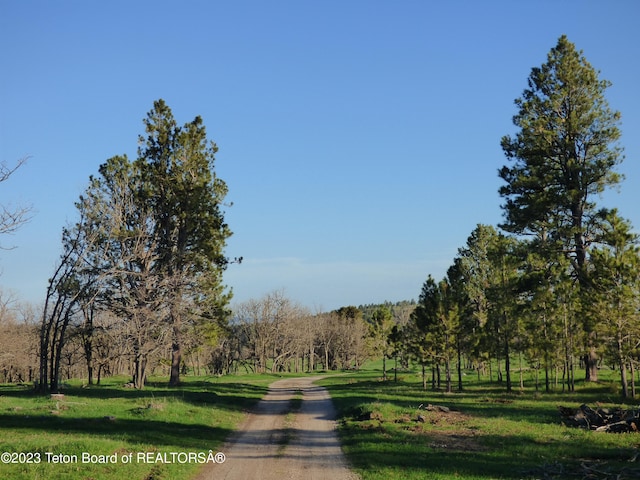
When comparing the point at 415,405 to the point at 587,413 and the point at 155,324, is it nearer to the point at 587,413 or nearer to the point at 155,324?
the point at 587,413

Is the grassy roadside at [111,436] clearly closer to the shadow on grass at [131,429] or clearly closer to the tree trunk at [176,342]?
the shadow on grass at [131,429]

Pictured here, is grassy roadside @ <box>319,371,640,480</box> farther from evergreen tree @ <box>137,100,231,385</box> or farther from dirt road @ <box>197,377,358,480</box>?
evergreen tree @ <box>137,100,231,385</box>

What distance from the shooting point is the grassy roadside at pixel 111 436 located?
530 inches

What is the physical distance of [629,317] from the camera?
1128 inches

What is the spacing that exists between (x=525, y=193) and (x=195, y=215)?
25824mm

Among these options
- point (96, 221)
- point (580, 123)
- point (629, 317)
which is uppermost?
point (580, 123)

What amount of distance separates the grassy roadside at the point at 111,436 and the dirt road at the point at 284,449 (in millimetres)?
884

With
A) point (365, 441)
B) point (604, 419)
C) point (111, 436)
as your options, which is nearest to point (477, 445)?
point (365, 441)

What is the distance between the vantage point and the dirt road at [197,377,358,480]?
14258 millimetres

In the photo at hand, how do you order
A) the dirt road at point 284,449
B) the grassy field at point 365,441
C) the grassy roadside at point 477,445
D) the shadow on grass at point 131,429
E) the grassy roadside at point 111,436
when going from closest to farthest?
the grassy roadside at point 111,436 < the grassy field at point 365,441 < the grassy roadside at point 477,445 < the dirt road at point 284,449 < the shadow on grass at point 131,429

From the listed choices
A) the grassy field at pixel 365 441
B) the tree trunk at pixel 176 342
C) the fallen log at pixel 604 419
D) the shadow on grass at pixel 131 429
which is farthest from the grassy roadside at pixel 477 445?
the tree trunk at pixel 176 342

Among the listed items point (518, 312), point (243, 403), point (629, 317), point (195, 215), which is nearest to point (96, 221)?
point (195, 215)

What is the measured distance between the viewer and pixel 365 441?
18.3 metres

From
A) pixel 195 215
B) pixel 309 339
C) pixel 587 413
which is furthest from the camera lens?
pixel 309 339
